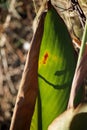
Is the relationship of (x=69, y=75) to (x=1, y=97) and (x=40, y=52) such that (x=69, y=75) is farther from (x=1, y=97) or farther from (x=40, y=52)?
(x=1, y=97)

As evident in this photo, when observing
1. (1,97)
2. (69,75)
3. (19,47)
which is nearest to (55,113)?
(69,75)

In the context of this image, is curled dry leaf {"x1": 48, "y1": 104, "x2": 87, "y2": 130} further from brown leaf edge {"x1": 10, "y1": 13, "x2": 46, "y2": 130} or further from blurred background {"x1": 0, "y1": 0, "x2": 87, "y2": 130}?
blurred background {"x1": 0, "y1": 0, "x2": 87, "y2": 130}

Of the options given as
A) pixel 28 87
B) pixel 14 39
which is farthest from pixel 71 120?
pixel 14 39

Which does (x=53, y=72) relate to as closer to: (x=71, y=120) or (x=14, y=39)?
(x=71, y=120)

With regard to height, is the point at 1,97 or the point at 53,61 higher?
the point at 53,61

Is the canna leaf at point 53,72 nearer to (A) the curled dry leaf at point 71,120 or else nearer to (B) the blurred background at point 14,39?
(A) the curled dry leaf at point 71,120

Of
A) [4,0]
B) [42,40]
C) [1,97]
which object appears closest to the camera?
[42,40]

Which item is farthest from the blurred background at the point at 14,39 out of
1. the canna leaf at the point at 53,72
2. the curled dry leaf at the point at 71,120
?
the curled dry leaf at the point at 71,120
